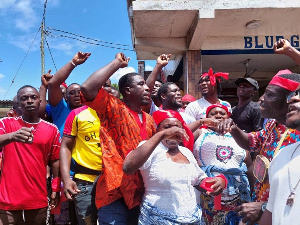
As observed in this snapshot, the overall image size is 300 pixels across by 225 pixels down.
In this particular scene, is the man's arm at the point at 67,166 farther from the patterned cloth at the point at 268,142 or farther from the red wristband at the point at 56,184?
the patterned cloth at the point at 268,142

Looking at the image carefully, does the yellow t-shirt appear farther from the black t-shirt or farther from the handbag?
Answer: the black t-shirt

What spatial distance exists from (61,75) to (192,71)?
4833 millimetres

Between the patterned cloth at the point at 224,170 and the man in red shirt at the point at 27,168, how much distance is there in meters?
1.53

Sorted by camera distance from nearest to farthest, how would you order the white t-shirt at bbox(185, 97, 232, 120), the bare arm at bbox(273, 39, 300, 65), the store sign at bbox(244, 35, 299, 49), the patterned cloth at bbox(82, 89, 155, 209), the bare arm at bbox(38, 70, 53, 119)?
the patterned cloth at bbox(82, 89, 155, 209) → the bare arm at bbox(273, 39, 300, 65) → the bare arm at bbox(38, 70, 53, 119) → the white t-shirt at bbox(185, 97, 232, 120) → the store sign at bbox(244, 35, 299, 49)

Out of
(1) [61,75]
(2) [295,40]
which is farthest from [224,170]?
(2) [295,40]

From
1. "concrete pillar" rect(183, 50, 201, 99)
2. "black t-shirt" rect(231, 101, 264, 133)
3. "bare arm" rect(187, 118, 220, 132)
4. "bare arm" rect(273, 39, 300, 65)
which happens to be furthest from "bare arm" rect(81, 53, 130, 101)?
"concrete pillar" rect(183, 50, 201, 99)

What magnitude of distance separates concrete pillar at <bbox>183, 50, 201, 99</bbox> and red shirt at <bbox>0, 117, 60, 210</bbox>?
460 cm

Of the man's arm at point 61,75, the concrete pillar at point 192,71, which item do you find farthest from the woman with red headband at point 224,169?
the concrete pillar at point 192,71

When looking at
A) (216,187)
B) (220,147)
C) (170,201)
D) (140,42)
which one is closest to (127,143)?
(170,201)

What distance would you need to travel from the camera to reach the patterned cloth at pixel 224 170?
2.84m

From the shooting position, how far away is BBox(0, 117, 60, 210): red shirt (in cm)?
285

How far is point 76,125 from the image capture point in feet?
9.66

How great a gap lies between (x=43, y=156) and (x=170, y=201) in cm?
156

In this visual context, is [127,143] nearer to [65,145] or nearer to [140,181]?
[140,181]
